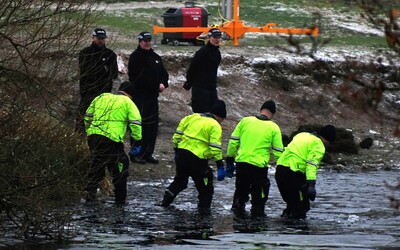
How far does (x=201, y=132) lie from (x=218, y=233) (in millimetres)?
1995

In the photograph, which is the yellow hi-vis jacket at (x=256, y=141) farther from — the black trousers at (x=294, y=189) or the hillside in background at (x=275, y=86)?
the hillside in background at (x=275, y=86)

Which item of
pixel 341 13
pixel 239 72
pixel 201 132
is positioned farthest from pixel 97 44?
pixel 341 13

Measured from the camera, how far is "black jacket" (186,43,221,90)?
20.8m

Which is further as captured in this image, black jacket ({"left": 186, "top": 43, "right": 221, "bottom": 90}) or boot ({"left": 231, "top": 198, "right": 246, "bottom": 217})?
black jacket ({"left": 186, "top": 43, "right": 221, "bottom": 90})

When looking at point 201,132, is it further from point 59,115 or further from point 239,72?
point 239,72

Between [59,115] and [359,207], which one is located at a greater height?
[59,115]

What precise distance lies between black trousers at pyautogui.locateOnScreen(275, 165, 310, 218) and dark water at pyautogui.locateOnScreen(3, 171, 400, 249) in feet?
0.66

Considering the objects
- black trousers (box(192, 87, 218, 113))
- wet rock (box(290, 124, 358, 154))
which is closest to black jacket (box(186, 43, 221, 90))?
black trousers (box(192, 87, 218, 113))

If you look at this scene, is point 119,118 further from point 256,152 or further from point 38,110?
point 38,110

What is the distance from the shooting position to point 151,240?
13414 mm

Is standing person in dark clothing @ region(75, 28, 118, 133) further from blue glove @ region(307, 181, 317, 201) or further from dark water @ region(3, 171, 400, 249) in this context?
blue glove @ region(307, 181, 317, 201)

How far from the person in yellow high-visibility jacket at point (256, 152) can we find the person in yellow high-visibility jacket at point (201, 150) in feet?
0.96

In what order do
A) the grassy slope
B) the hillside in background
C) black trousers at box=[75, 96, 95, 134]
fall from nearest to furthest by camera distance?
1. black trousers at box=[75, 96, 95, 134]
2. the hillside in background
3. the grassy slope

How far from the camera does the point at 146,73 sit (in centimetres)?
1955
